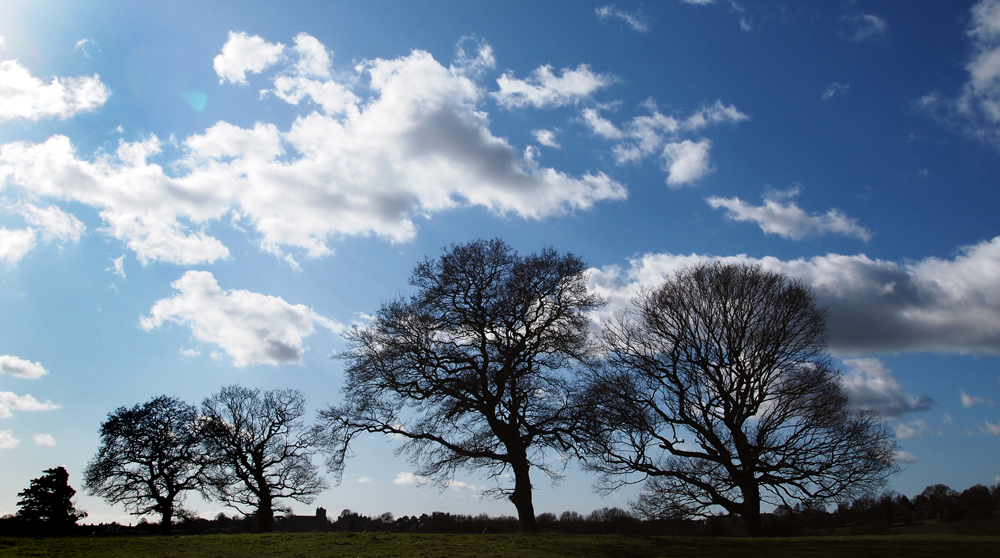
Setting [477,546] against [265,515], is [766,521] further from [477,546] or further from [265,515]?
[265,515]

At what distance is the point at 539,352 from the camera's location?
21.3 meters

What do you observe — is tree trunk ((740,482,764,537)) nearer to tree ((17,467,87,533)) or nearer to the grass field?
the grass field

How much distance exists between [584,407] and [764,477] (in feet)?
22.5

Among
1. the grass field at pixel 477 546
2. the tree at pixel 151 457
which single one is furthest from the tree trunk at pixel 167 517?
the grass field at pixel 477 546

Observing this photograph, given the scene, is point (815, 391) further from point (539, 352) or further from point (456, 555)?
point (456, 555)

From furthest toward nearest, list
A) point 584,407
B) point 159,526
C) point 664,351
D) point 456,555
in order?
point 159,526 → point 664,351 → point 584,407 → point 456,555

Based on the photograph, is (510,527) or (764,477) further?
(510,527)

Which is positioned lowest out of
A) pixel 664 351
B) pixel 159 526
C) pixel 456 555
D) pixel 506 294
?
pixel 159 526

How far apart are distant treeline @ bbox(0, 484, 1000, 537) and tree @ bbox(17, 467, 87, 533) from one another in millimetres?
10176

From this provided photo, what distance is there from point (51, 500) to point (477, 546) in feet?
111

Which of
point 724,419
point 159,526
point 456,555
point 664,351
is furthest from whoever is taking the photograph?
point 159,526

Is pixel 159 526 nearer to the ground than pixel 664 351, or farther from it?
nearer to the ground

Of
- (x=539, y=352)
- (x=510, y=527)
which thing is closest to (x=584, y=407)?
(x=539, y=352)

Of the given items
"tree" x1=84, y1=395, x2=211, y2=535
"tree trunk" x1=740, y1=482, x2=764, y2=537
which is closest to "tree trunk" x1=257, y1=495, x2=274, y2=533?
"tree" x1=84, y1=395, x2=211, y2=535
